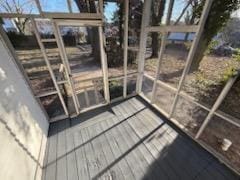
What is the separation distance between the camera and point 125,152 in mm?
2178

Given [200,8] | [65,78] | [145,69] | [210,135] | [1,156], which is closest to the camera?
[1,156]

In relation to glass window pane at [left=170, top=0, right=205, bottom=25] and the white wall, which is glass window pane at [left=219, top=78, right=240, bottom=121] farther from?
the white wall

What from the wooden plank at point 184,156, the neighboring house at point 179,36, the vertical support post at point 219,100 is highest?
the neighboring house at point 179,36

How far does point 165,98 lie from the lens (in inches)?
115

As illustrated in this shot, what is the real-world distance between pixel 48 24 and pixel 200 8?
2297 millimetres

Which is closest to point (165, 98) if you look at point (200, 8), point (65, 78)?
point (200, 8)

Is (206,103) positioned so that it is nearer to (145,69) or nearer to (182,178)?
(182,178)

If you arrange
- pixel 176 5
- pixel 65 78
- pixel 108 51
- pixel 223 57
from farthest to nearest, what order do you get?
pixel 108 51, pixel 65 78, pixel 176 5, pixel 223 57

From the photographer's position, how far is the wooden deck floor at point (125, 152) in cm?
189

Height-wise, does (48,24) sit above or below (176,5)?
below

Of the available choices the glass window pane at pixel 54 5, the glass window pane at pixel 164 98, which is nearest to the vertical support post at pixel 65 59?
the glass window pane at pixel 54 5

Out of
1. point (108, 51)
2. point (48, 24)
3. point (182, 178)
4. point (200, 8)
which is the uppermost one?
point (200, 8)

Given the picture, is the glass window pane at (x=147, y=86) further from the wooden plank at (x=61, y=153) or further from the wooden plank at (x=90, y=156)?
the wooden plank at (x=61, y=153)

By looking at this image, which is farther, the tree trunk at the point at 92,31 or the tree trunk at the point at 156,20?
the tree trunk at the point at 156,20
